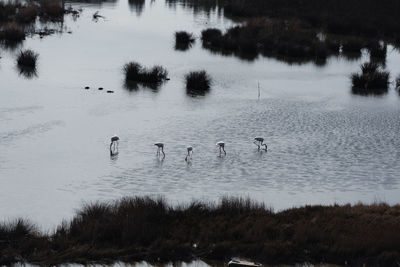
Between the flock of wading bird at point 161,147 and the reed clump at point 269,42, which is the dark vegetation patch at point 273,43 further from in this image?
the flock of wading bird at point 161,147

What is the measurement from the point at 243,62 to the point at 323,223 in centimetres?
1876

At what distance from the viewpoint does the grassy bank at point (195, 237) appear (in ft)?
28.0

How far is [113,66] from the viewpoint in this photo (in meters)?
24.5

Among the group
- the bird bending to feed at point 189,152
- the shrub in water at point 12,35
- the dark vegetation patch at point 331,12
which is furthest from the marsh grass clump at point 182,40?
the bird bending to feed at point 189,152

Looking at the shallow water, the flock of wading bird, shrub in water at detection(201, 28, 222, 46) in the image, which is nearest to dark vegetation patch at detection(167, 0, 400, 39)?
shrub in water at detection(201, 28, 222, 46)

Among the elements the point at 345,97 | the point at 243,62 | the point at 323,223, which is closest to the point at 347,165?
the point at 323,223

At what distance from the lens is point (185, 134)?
15.9 meters

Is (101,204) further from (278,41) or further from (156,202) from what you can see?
(278,41)

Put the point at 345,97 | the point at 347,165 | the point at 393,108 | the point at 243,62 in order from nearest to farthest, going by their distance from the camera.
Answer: the point at 347,165 < the point at 393,108 < the point at 345,97 < the point at 243,62

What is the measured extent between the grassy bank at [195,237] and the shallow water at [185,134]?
116 centimetres

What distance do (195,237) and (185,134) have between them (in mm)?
7029

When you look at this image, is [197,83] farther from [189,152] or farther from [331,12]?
[331,12]

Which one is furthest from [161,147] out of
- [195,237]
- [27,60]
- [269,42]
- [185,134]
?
[269,42]

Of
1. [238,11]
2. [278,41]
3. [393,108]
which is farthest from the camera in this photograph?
[238,11]
